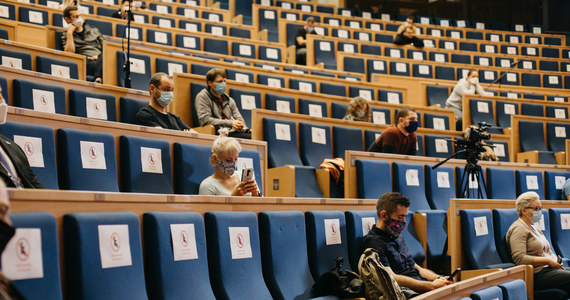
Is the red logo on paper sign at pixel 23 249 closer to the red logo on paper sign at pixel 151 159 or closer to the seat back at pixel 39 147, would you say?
the seat back at pixel 39 147

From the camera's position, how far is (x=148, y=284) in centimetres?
108

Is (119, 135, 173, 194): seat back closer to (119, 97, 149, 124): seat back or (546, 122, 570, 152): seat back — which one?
(119, 97, 149, 124): seat back

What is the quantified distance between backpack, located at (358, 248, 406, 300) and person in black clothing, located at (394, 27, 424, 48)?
4.06m

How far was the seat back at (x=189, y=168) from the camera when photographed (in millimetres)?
1688

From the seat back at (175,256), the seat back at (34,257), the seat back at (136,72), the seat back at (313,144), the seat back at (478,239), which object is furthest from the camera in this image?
the seat back at (136,72)

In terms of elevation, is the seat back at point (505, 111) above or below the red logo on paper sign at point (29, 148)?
above

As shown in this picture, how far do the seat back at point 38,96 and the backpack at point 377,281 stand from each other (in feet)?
3.48

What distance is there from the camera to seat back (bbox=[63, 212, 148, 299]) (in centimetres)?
93

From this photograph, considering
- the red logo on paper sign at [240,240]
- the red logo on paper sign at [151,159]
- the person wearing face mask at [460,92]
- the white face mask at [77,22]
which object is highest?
the white face mask at [77,22]

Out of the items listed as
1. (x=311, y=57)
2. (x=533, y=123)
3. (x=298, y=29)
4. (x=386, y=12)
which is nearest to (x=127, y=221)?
(x=533, y=123)

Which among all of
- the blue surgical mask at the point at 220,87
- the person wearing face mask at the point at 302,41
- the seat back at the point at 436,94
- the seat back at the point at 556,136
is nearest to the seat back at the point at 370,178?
the blue surgical mask at the point at 220,87

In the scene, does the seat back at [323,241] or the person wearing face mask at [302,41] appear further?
the person wearing face mask at [302,41]

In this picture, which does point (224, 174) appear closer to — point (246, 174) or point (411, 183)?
point (246, 174)

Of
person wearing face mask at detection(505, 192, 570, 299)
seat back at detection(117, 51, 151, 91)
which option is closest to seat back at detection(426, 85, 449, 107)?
seat back at detection(117, 51, 151, 91)
